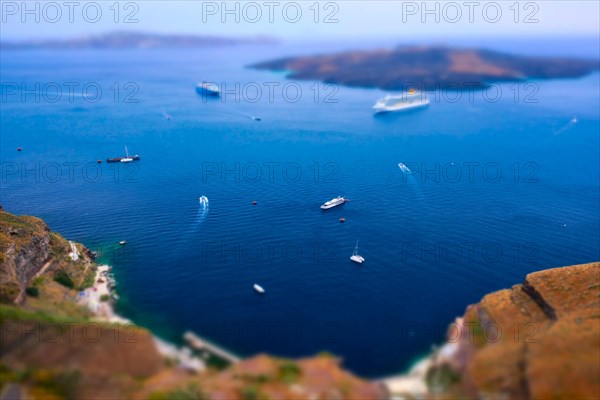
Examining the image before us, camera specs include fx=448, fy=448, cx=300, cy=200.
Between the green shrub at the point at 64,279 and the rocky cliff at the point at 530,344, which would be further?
the green shrub at the point at 64,279

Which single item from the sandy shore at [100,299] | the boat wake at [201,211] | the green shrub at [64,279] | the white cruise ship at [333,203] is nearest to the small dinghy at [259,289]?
the sandy shore at [100,299]

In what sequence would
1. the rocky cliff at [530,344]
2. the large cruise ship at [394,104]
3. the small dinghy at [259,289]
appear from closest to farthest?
1. the rocky cliff at [530,344]
2. the small dinghy at [259,289]
3. the large cruise ship at [394,104]

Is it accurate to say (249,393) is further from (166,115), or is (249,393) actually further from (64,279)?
(166,115)

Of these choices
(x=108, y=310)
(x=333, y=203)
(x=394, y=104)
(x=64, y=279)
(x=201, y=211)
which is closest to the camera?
(x=108, y=310)

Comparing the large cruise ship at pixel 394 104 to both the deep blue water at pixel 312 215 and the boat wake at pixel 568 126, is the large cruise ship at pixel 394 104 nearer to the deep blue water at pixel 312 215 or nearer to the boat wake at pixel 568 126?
the deep blue water at pixel 312 215

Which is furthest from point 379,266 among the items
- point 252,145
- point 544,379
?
point 252,145

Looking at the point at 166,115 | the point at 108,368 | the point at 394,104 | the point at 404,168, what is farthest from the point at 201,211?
the point at 394,104

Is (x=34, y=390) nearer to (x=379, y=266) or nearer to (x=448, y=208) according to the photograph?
(x=379, y=266)

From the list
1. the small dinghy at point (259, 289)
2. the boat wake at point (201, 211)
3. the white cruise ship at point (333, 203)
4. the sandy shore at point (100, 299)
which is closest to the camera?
the sandy shore at point (100, 299)
